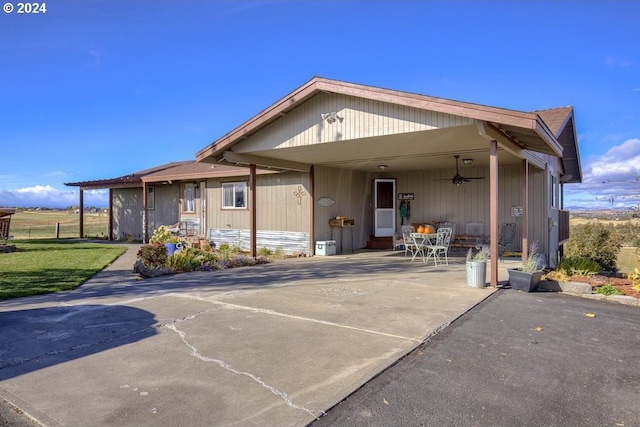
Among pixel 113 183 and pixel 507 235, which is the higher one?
pixel 113 183

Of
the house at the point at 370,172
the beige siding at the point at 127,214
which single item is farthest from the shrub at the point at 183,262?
the beige siding at the point at 127,214

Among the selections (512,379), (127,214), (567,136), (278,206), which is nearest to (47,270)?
(278,206)

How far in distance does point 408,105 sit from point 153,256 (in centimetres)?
602

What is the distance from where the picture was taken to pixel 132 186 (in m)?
17.5

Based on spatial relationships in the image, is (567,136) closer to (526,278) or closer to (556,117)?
(556,117)

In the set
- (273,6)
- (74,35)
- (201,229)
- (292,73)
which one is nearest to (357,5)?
(273,6)

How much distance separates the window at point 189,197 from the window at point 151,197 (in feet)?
7.60

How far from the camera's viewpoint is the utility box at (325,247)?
11438 mm

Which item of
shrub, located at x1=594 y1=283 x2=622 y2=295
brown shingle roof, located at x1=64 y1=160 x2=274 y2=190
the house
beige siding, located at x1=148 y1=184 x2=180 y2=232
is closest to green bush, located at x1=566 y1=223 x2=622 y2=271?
the house

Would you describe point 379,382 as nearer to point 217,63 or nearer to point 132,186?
point 217,63

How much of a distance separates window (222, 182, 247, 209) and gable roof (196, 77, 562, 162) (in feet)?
11.3

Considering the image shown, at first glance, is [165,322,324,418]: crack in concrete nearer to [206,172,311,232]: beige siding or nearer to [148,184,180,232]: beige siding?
[206,172,311,232]: beige siding

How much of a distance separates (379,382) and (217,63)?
1296cm

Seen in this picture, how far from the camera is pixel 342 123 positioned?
796 centimetres
